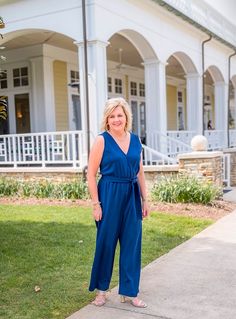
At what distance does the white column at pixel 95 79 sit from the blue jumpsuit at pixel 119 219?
550 centimetres

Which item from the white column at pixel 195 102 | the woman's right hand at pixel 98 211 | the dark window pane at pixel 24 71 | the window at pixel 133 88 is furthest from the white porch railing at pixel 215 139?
the woman's right hand at pixel 98 211

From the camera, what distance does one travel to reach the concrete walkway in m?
3.33

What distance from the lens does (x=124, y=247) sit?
3.42m

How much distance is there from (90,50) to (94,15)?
0.73m

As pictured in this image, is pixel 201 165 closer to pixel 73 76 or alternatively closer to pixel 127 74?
pixel 73 76

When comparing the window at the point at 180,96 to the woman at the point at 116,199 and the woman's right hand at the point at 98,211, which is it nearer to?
the woman at the point at 116,199

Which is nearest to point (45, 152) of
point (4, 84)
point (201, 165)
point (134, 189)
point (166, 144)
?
point (166, 144)

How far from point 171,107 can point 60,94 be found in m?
7.93

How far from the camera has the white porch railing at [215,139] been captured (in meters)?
14.8

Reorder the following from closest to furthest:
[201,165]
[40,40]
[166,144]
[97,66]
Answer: [201,165]
[97,66]
[166,144]
[40,40]

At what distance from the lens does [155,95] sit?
11289mm

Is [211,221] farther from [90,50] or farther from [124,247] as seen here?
[90,50]

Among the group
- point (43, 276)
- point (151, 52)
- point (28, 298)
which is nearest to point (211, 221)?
point (43, 276)

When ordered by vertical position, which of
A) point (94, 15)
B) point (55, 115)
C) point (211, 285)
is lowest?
point (211, 285)
